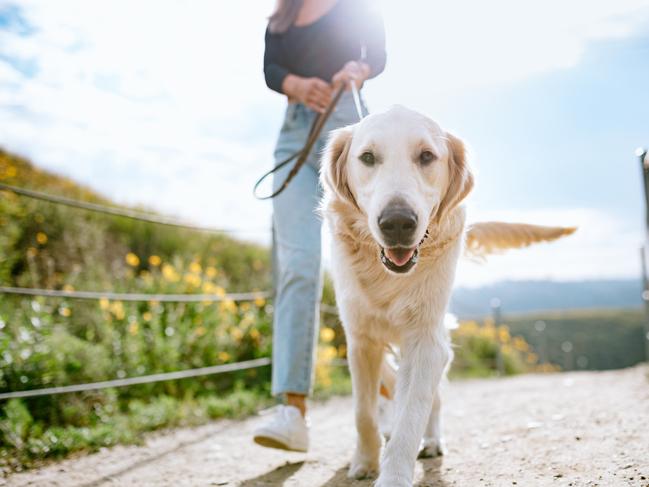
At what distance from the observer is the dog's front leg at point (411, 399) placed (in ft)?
6.27

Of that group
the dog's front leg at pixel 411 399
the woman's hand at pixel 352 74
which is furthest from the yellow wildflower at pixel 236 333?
the dog's front leg at pixel 411 399

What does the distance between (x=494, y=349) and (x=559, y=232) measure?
7.47 m

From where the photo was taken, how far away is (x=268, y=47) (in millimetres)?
3072

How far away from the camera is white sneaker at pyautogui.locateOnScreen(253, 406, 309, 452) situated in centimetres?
262

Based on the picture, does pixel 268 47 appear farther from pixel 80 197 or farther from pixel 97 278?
pixel 80 197

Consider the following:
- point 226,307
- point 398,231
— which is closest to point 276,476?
point 398,231

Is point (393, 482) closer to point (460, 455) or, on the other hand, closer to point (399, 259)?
point (399, 259)

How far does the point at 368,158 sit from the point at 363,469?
1.19 m

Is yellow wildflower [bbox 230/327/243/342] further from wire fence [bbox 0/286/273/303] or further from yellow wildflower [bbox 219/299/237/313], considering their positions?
wire fence [bbox 0/286/273/303]

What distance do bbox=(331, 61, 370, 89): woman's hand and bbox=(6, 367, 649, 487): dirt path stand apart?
1.68m

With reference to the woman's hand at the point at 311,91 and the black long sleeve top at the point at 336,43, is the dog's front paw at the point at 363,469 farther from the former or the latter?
the black long sleeve top at the point at 336,43

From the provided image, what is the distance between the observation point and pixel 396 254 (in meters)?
1.99

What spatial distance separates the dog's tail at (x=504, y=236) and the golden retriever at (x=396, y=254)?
0.76 m

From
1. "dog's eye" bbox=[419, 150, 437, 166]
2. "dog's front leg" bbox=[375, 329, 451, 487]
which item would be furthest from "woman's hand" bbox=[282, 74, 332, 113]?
"dog's front leg" bbox=[375, 329, 451, 487]
